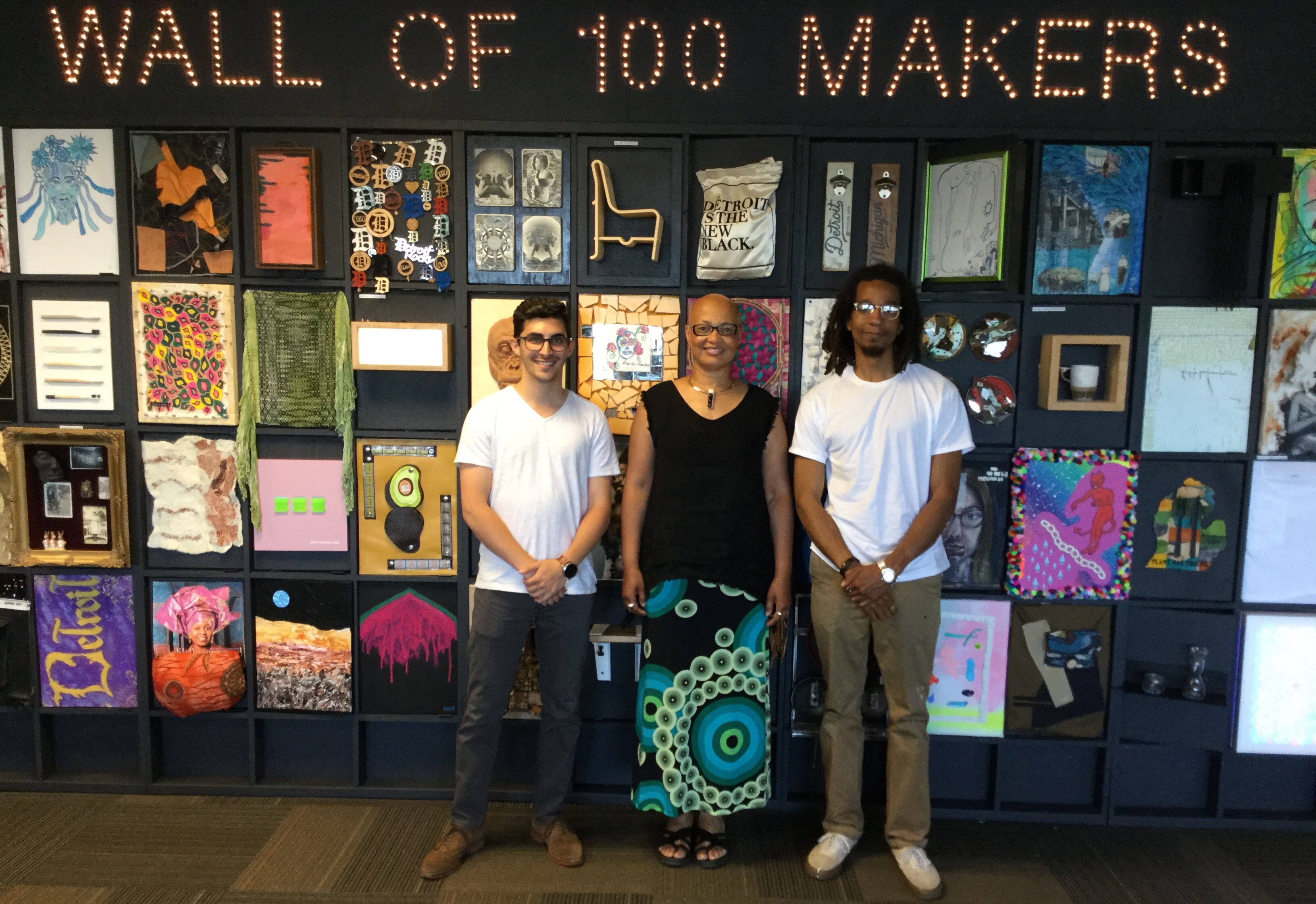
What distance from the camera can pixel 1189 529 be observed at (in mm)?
2787

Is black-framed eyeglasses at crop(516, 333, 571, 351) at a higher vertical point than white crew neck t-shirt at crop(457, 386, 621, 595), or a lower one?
higher

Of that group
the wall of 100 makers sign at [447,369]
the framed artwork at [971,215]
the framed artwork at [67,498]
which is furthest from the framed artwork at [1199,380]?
the framed artwork at [67,498]

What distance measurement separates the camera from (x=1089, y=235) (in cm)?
270

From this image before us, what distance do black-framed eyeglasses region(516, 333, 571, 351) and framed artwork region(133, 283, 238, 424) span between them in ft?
3.83

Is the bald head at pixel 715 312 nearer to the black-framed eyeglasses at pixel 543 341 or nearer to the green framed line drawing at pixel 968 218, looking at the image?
the black-framed eyeglasses at pixel 543 341

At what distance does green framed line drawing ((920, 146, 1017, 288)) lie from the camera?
8.48 feet

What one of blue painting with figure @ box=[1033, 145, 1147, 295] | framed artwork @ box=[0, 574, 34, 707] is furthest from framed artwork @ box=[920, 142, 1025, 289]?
framed artwork @ box=[0, 574, 34, 707]

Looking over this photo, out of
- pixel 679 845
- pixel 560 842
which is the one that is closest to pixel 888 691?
pixel 679 845

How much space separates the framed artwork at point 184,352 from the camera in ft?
9.07

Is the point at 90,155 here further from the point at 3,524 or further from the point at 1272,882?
the point at 1272,882

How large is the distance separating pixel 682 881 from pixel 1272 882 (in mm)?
1845

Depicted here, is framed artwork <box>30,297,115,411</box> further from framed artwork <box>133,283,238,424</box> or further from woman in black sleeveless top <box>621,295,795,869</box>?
woman in black sleeveless top <box>621,295,795,869</box>

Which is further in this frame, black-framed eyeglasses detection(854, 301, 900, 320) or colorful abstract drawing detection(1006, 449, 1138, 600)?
colorful abstract drawing detection(1006, 449, 1138, 600)

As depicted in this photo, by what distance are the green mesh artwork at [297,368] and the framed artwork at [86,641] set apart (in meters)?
0.70
